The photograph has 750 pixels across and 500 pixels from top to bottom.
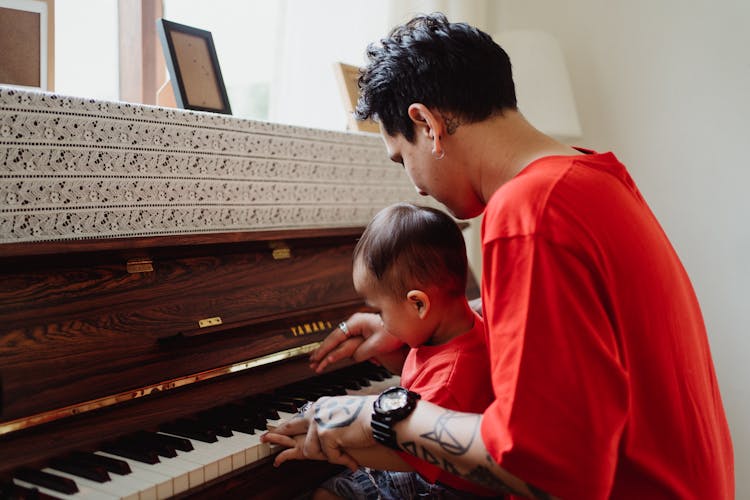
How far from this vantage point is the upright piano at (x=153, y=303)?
118cm

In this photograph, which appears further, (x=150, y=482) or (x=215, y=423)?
(x=215, y=423)

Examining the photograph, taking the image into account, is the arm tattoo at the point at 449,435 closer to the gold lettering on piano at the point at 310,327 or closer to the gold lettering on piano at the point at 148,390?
the gold lettering on piano at the point at 148,390

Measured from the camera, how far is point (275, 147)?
1.77 meters

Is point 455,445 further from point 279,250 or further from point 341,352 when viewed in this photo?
point 279,250

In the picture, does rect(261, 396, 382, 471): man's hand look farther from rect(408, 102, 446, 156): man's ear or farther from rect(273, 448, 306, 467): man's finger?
rect(408, 102, 446, 156): man's ear

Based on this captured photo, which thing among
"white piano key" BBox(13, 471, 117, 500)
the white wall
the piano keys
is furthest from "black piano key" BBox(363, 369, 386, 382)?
the white wall

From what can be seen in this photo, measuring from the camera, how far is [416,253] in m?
1.36

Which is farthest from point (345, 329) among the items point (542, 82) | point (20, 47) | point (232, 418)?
point (542, 82)

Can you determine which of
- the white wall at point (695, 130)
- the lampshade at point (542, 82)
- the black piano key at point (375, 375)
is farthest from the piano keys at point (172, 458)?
the white wall at point (695, 130)

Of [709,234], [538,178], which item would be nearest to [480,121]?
[538,178]

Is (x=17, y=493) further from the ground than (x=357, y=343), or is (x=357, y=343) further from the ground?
(x=357, y=343)

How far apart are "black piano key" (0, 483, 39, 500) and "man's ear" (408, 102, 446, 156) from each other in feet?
2.77

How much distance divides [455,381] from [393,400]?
0.60ft

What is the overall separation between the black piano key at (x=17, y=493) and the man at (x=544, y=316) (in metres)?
0.46
